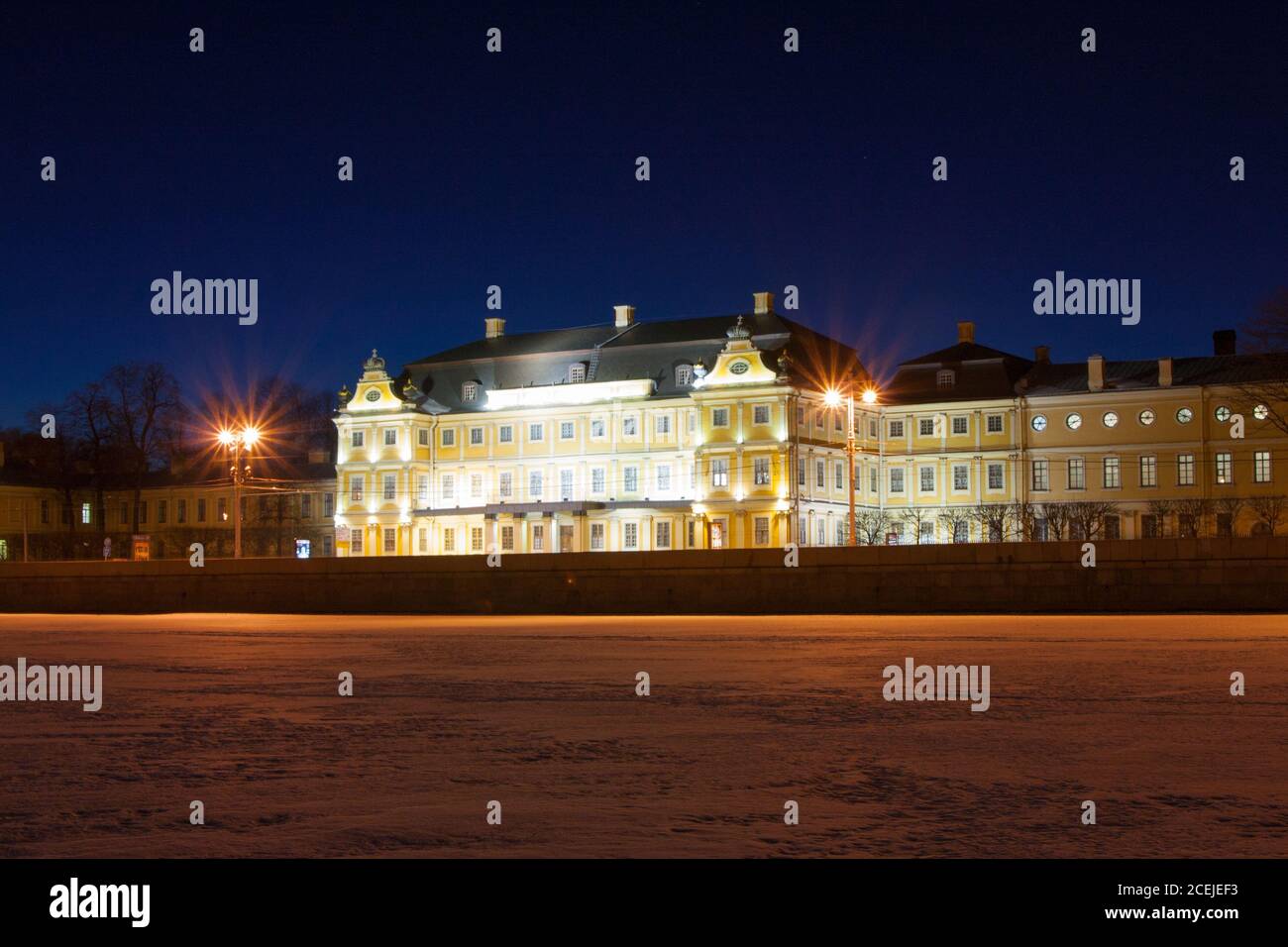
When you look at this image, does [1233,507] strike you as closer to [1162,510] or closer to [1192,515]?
[1162,510]

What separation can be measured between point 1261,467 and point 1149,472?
17.4ft

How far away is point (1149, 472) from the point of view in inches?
3223

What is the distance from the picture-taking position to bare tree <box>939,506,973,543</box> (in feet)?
275

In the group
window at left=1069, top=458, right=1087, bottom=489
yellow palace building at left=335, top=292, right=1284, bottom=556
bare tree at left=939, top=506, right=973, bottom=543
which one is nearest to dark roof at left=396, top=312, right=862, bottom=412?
yellow palace building at left=335, top=292, right=1284, bottom=556

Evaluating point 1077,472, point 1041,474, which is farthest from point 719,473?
point 1077,472

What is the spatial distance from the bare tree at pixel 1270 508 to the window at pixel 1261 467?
2.04 metres

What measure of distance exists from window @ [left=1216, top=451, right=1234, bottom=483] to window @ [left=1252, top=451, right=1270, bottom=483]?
3.60 ft

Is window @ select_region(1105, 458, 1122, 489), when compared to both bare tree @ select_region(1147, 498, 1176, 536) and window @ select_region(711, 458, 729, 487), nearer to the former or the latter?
bare tree @ select_region(1147, 498, 1176, 536)

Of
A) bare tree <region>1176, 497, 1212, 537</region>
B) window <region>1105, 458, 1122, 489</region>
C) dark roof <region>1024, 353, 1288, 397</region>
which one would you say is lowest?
bare tree <region>1176, 497, 1212, 537</region>

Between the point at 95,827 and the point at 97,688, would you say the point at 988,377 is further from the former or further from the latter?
the point at 95,827

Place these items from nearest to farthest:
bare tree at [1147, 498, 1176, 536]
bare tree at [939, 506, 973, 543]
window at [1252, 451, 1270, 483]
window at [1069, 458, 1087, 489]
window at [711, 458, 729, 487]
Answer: bare tree at [1147, 498, 1176, 536], window at [1252, 451, 1270, 483], window at [1069, 458, 1087, 489], bare tree at [939, 506, 973, 543], window at [711, 458, 729, 487]

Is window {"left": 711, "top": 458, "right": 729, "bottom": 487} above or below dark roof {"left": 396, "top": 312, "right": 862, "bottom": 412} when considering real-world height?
below
